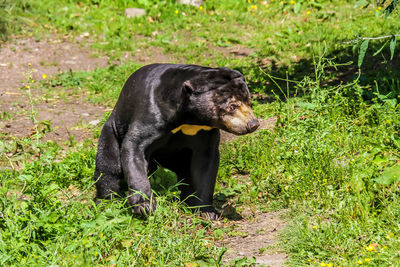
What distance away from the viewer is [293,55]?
339 inches

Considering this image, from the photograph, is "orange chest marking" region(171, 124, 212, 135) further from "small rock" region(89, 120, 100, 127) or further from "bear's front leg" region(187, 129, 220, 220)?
"small rock" region(89, 120, 100, 127)

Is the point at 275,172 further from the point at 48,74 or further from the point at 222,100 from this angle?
the point at 48,74

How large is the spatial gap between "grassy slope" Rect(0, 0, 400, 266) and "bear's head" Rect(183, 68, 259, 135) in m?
0.74

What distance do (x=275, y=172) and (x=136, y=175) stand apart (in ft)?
5.00

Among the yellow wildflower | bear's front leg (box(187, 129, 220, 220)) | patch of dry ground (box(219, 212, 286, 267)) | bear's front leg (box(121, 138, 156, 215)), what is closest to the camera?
the yellow wildflower

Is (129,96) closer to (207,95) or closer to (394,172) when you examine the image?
(207,95)

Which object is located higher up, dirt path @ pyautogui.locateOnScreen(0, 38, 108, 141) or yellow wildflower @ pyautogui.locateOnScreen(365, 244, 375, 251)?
yellow wildflower @ pyautogui.locateOnScreen(365, 244, 375, 251)

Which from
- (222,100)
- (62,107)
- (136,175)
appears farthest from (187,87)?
(62,107)

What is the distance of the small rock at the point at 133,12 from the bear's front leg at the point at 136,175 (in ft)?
23.3

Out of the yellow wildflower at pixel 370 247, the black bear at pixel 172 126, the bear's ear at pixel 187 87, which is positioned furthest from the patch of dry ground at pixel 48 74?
the yellow wildflower at pixel 370 247

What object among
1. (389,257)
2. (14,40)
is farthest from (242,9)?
(389,257)

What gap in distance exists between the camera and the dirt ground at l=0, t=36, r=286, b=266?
4.28 metres

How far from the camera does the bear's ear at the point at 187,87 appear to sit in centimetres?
431

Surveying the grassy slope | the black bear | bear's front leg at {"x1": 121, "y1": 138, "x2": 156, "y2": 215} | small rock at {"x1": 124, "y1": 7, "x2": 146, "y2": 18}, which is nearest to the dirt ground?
the grassy slope
